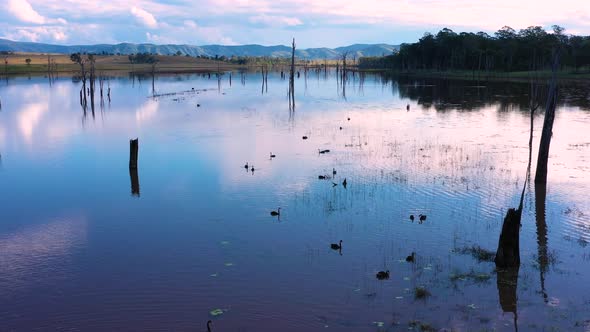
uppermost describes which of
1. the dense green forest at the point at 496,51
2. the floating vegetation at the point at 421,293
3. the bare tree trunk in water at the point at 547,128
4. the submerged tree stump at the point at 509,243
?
the dense green forest at the point at 496,51

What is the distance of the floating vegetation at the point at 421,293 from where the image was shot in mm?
12448

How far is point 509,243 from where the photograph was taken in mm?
13828

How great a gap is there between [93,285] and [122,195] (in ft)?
31.3

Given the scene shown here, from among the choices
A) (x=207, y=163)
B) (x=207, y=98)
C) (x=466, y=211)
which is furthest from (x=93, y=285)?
(x=207, y=98)

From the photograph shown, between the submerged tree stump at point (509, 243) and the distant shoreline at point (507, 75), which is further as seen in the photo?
the distant shoreline at point (507, 75)

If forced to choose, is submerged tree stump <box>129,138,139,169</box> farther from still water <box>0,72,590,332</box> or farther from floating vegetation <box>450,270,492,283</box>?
floating vegetation <box>450,270,492,283</box>

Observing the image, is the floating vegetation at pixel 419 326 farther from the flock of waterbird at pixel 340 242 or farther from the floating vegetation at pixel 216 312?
the floating vegetation at pixel 216 312

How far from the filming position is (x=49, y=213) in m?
20.2

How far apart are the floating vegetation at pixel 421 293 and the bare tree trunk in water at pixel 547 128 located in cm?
1139

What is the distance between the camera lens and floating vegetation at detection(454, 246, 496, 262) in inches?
582

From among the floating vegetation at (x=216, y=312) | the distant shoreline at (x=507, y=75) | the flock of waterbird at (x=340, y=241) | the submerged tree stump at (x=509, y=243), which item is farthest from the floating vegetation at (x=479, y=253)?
the distant shoreline at (x=507, y=75)

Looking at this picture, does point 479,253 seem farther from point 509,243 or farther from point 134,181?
point 134,181

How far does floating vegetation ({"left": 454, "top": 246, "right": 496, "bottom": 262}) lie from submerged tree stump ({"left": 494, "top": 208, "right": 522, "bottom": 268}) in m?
0.57

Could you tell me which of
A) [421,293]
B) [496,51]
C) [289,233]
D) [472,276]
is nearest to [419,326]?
[421,293]
